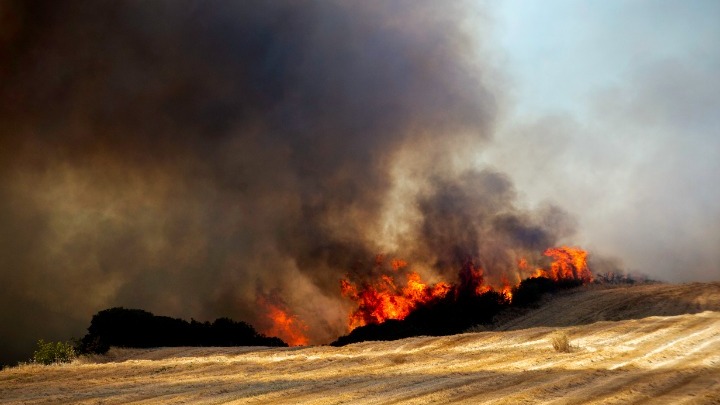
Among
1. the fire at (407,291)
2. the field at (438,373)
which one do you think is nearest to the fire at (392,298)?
the fire at (407,291)

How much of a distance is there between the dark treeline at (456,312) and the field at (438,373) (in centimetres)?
1102

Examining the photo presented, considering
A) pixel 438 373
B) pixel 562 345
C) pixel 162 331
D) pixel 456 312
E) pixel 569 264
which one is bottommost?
pixel 438 373

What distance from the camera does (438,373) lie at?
11078 millimetres

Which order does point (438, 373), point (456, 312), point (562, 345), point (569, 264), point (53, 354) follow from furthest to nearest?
1. point (569, 264)
2. point (456, 312)
3. point (53, 354)
4. point (562, 345)
5. point (438, 373)

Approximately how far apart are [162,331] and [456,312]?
57.0ft

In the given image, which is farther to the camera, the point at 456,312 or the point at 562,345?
the point at 456,312

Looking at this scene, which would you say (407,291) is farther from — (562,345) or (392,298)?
(562,345)

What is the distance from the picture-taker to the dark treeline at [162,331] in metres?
30.0

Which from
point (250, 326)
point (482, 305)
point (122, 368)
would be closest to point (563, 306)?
point (482, 305)

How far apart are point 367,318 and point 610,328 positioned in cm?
2146

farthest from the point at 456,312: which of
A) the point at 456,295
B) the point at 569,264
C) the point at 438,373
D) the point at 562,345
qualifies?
the point at 438,373

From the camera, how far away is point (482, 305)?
1278 inches

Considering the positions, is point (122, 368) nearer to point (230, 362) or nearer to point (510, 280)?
point (230, 362)

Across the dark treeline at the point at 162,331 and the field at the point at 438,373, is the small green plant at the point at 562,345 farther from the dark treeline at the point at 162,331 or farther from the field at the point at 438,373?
the dark treeline at the point at 162,331
